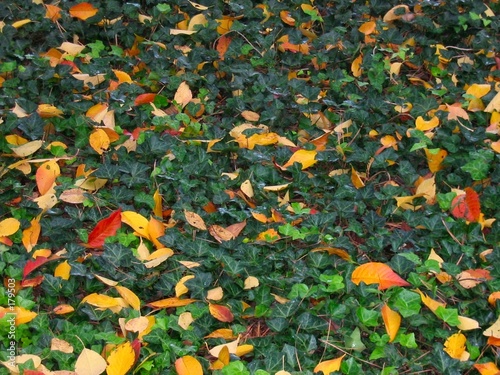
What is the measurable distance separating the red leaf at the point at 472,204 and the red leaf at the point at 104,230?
1192mm

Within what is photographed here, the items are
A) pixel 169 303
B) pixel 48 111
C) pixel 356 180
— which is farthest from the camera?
pixel 48 111

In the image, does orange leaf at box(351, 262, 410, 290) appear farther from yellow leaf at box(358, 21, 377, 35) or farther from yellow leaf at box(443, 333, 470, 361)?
yellow leaf at box(358, 21, 377, 35)

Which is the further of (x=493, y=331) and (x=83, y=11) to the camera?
(x=83, y=11)

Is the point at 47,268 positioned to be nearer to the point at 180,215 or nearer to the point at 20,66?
the point at 180,215

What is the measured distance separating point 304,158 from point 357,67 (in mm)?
717

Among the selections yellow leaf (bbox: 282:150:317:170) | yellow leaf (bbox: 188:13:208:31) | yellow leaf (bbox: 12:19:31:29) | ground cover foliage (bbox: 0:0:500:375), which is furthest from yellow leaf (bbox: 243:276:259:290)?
yellow leaf (bbox: 12:19:31:29)

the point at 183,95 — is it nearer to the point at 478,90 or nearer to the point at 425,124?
the point at 425,124

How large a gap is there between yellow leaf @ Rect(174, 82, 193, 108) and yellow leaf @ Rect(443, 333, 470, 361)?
1430 millimetres

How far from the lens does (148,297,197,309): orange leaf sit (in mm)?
2171

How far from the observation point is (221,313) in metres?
2.14

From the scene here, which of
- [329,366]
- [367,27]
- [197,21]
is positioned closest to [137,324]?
[329,366]

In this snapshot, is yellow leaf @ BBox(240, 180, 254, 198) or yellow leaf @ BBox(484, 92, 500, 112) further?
yellow leaf @ BBox(484, 92, 500, 112)

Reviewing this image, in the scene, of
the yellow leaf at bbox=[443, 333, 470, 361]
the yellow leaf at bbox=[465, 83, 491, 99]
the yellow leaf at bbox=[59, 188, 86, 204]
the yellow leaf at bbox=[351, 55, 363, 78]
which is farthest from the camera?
the yellow leaf at bbox=[351, 55, 363, 78]

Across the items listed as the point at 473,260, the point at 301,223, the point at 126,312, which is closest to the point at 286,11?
the point at 301,223
